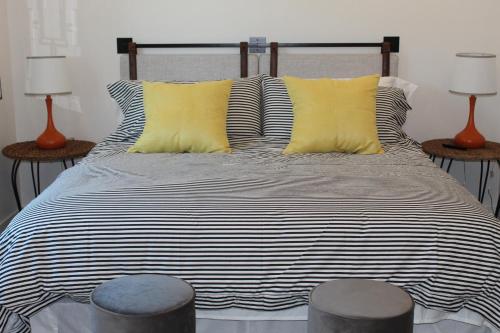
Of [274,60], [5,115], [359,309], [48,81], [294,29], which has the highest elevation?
[294,29]

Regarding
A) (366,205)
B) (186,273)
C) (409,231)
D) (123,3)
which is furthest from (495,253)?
(123,3)

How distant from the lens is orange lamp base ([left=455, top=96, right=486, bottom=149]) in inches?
143

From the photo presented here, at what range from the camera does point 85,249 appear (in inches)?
84.5

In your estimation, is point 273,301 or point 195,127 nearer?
point 273,301

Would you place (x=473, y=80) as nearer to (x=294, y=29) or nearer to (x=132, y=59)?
(x=294, y=29)

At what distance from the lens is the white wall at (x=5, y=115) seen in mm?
3869

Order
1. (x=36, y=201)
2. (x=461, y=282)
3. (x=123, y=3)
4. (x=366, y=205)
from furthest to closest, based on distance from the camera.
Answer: (x=123, y=3)
(x=36, y=201)
(x=366, y=205)
(x=461, y=282)

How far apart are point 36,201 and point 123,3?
1.82 metres

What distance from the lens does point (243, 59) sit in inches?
153

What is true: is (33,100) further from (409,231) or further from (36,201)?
(409,231)

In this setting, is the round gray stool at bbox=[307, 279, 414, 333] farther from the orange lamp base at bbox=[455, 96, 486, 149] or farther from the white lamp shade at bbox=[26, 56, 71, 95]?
the white lamp shade at bbox=[26, 56, 71, 95]

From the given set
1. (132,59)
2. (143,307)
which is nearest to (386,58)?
(132,59)

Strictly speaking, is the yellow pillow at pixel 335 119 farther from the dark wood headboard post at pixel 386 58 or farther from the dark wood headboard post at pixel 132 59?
the dark wood headboard post at pixel 132 59

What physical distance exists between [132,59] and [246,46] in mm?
673
